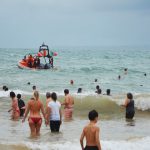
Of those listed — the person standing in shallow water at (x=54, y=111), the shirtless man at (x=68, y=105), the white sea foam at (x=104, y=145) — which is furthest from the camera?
the shirtless man at (x=68, y=105)

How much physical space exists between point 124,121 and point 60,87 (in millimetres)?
19047

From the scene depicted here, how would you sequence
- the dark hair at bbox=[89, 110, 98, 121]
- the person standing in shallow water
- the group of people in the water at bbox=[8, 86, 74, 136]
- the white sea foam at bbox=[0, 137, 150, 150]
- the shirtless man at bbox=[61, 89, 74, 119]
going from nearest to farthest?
the dark hair at bbox=[89, 110, 98, 121] → the white sea foam at bbox=[0, 137, 150, 150] → the group of people in the water at bbox=[8, 86, 74, 136] → the person standing in shallow water → the shirtless man at bbox=[61, 89, 74, 119]

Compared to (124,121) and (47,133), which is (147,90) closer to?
(124,121)

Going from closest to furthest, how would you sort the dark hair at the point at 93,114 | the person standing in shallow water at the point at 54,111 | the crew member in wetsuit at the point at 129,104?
the dark hair at the point at 93,114
the person standing in shallow water at the point at 54,111
the crew member in wetsuit at the point at 129,104

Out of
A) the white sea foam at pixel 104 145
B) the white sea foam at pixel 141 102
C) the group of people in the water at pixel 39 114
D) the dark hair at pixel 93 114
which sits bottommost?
the white sea foam at pixel 141 102

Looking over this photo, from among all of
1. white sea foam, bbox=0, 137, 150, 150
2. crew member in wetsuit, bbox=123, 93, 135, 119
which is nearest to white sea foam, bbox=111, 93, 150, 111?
crew member in wetsuit, bbox=123, 93, 135, 119

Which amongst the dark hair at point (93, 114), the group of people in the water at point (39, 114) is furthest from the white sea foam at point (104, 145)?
the dark hair at point (93, 114)

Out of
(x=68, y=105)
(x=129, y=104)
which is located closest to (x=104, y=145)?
(x=68, y=105)

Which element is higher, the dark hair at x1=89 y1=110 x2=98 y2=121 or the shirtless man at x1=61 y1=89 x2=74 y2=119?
the dark hair at x1=89 y1=110 x2=98 y2=121

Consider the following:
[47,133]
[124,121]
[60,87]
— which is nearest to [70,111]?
[124,121]

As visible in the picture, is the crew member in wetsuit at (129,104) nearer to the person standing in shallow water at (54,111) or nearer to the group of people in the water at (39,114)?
the group of people in the water at (39,114)

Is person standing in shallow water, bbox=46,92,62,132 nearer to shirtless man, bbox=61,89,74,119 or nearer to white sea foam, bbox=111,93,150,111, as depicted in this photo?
shirtless man, bbox=61,89,74,119

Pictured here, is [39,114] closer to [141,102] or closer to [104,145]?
[104,145]

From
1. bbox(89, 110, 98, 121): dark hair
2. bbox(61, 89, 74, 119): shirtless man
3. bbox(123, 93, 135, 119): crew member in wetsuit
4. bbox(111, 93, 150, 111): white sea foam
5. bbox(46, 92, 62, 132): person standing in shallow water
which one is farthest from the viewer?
bbox(111, 93, 150, 111): white sea foam
